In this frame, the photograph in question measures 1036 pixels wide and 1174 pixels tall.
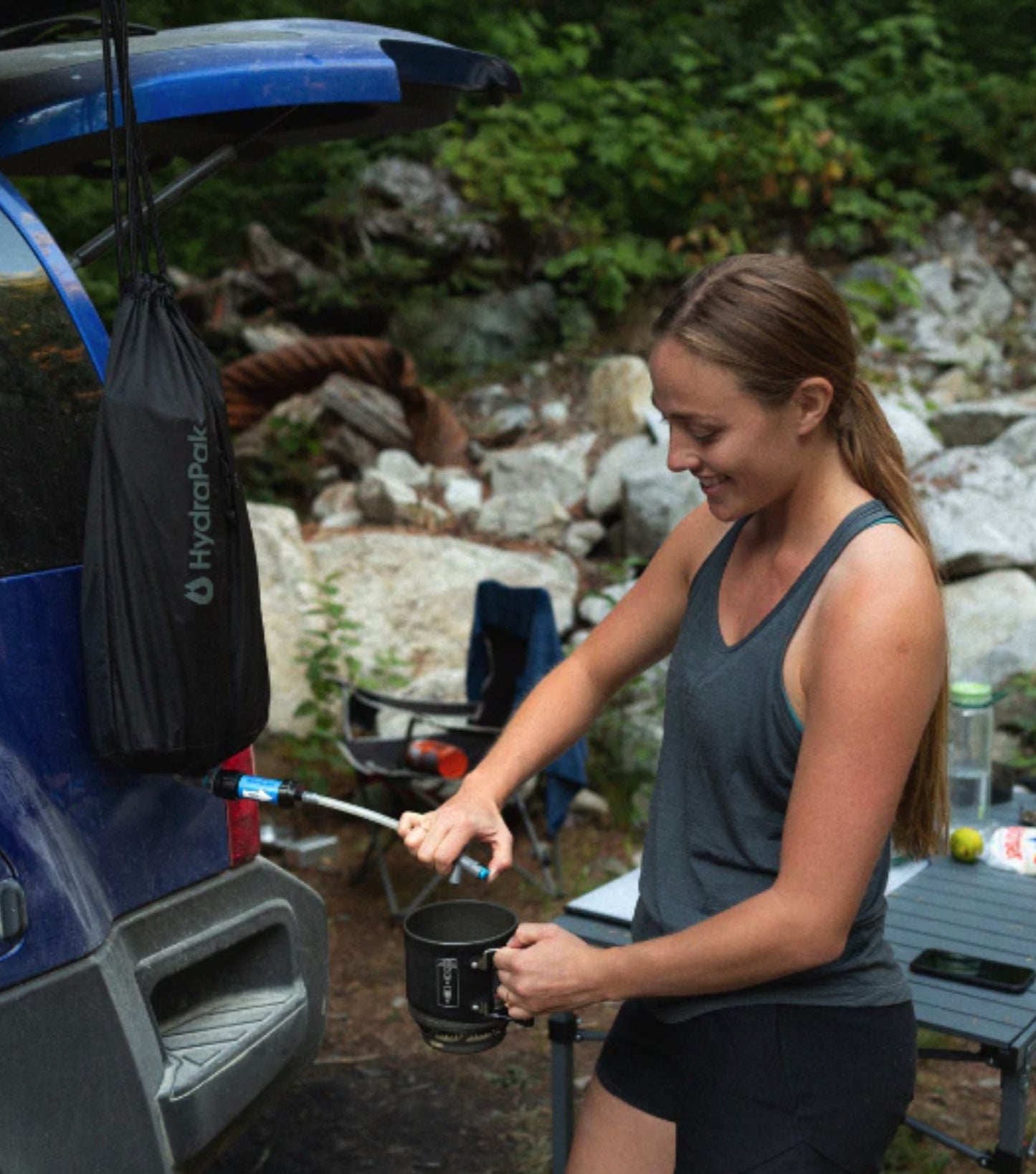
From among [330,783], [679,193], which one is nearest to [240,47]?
[330,783]

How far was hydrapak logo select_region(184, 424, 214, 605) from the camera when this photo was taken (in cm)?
219

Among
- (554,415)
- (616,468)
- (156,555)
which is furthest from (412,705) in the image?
(554,415)

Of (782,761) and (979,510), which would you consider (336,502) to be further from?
(782,761)

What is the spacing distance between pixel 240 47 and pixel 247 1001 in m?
1.79

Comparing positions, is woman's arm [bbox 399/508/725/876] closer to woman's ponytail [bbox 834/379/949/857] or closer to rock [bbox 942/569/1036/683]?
woman's ponytail [bbox 834/379/949/857]

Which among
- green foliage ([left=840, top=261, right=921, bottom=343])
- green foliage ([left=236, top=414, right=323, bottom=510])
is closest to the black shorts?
green foliage ([left=236, top=414, right=323, bottom=510])

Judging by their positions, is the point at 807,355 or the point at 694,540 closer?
the point at 807,355

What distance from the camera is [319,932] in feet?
8.92

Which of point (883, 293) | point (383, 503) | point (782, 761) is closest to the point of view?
point (782, 761)

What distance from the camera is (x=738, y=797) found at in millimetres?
1840

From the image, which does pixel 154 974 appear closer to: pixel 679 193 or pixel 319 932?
pixel 319 932

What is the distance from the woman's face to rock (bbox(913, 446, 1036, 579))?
459 centimetres

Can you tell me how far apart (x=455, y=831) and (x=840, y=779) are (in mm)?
633

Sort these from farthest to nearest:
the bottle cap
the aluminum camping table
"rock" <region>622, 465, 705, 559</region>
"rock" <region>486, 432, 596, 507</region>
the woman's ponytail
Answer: "rock" <region>486, 432, 596, 507</region> < "rock" <region>622, 465, 705, 559</region> < the bottle cap < the aluminum camping table < the woman's ponytail
